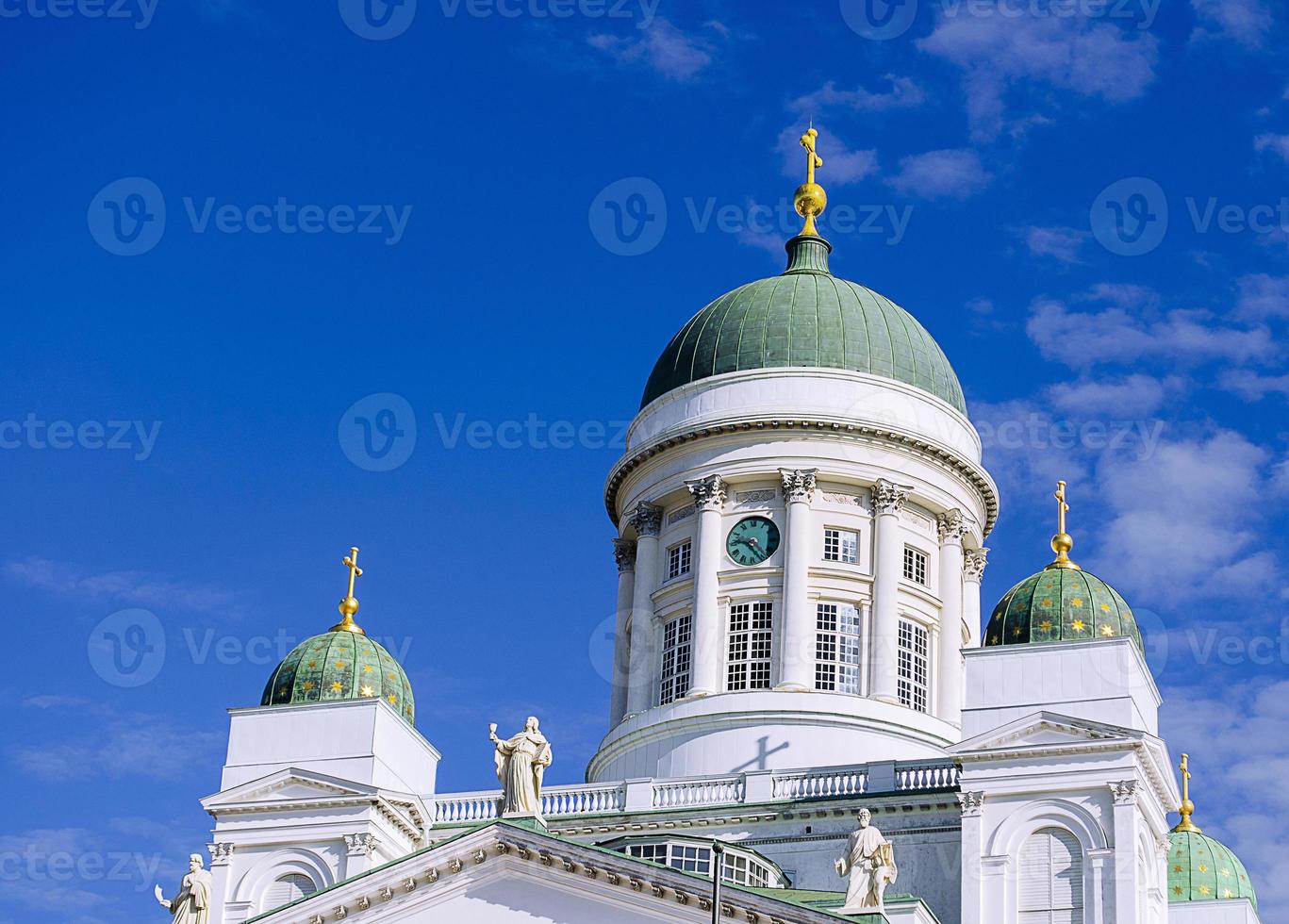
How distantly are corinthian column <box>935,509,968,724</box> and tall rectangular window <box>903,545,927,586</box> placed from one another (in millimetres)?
512

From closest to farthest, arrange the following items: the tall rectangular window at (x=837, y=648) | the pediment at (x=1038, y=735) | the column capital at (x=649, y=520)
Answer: the pediment at (x=1038, y=735) < the tall rectangular window at (x=837, y=648) < the column capital at (x=649, y=520)

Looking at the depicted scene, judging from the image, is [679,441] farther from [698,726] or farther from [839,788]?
[839,788]

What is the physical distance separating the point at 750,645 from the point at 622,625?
552 cm

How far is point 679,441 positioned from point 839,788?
13599mm

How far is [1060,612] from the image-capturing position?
2446 inches

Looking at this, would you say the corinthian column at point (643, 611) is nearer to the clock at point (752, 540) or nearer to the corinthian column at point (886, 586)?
the clock at point (752, 540)

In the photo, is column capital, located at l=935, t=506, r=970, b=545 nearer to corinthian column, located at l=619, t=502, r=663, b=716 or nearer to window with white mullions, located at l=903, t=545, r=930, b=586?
window with white mullions, located at l=903, t=545, r=930, b=586

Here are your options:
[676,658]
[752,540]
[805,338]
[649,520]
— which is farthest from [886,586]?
[805,338]

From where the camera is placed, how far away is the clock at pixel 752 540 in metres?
71.0

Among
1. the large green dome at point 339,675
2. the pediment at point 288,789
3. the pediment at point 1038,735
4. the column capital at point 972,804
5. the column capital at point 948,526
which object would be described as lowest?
the column capital at point 972,804

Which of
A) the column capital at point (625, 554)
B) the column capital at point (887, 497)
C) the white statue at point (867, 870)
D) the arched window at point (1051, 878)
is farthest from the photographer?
the column capital at point (625, 554)

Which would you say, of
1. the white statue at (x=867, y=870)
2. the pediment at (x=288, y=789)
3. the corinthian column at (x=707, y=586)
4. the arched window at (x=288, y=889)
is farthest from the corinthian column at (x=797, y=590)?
the white statue at (x=867, y=870)

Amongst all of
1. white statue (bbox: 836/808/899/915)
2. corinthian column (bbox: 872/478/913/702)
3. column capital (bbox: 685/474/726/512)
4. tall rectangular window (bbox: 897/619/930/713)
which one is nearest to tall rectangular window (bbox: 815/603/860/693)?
corinthian column (bbox: 872/478/913/702)

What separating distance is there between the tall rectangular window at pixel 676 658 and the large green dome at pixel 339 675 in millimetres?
7302
